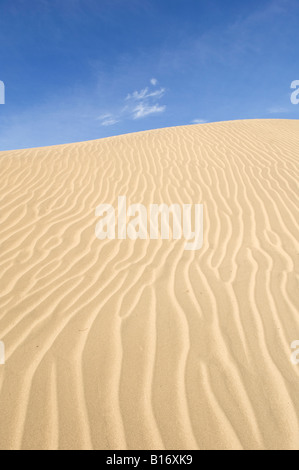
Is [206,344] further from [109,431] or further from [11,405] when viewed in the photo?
[11,405]

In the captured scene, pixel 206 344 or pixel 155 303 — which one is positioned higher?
pixel 155 303

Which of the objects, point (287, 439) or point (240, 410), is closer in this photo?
point (287, 439)

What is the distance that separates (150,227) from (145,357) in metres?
2.57

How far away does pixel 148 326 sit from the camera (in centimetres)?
240

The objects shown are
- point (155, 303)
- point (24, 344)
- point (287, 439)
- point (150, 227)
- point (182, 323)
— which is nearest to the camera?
point (287, 439)

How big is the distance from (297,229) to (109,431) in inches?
147

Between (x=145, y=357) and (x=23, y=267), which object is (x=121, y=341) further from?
(x=23, y=267)

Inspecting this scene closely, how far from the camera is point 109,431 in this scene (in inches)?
63.4

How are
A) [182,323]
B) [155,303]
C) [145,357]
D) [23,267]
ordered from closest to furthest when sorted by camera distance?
[145,357] < [182,323] < [155,303] < [23,267]

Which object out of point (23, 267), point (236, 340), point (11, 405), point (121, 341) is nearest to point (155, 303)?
point (121, 341)

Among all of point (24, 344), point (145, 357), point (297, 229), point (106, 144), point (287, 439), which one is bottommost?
point (287, 439)

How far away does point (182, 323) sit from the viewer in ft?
7.98

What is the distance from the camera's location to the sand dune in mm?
1643

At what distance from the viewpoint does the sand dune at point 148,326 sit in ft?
5.39
